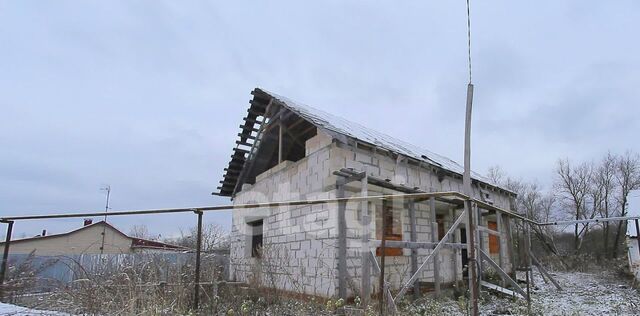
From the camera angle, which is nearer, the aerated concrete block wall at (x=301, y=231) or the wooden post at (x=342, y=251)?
the wooden post at (x=342, y=251)

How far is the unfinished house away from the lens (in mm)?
7746

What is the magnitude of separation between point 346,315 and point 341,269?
2.35 metres

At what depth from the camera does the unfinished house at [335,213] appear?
775cm

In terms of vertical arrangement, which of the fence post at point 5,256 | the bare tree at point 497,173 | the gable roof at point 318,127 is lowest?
the fence post at point 5,256

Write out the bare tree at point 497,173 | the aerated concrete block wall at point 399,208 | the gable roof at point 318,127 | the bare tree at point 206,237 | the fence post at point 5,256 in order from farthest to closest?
the bare tree at point 497,173 → the bare tree at point 206,237 → the gable roof at point 318,127 → the aerated concrete block wall at point 399,208 → the fence post at point 5,256

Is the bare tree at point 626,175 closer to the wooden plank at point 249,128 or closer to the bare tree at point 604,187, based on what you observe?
the bare tree at point 604,187

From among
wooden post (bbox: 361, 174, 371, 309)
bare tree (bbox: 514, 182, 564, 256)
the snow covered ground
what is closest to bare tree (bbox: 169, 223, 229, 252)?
wooden post (bbox: 361, 174, 371, 309)

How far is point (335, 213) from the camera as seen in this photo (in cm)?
798

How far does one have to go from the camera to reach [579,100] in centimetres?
2170

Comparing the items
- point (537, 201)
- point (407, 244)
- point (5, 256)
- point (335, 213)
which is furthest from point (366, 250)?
point (537, 201)

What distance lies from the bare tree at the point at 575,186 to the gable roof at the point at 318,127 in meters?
24.5

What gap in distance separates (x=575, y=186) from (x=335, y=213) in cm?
3209

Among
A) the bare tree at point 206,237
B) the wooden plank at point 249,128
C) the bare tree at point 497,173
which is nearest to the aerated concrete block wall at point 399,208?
the bare tree at point 206,237

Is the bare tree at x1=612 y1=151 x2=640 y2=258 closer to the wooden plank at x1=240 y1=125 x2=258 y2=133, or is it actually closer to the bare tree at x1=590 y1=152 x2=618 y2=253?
the bare tree at x1=590 y1=152 x2=618 y2=253
